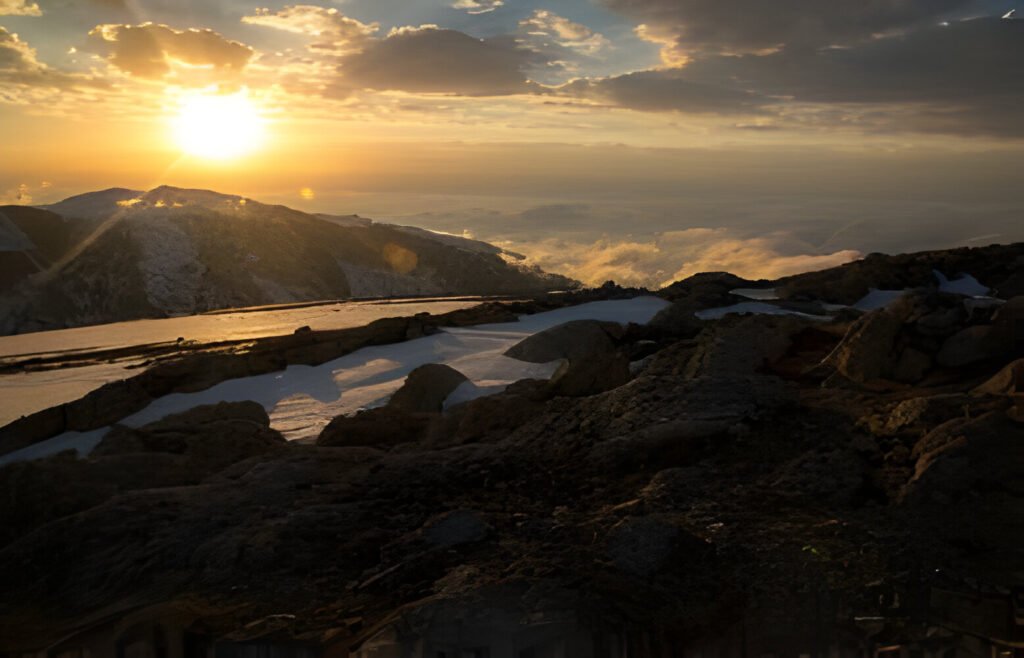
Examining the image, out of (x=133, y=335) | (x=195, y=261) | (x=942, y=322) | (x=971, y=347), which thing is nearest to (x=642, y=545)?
(x=971, y=347)

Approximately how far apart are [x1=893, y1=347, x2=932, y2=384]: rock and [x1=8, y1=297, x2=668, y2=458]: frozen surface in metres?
5.41

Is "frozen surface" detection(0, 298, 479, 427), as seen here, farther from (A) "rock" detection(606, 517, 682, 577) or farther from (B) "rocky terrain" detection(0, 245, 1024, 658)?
(A) "rock" detection(606, 517, 682, 577)

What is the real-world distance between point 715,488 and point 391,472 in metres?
2.20

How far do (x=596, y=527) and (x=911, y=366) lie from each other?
4169mm

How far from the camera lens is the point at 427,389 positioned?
1100cm

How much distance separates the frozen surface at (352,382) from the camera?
11.8 metres

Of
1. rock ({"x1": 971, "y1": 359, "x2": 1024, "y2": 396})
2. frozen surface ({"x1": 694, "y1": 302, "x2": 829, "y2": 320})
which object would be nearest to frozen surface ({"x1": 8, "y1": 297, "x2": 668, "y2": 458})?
frozen surface ({"x1": 694, "y1": 302, "x2": 829, "y2": 320})

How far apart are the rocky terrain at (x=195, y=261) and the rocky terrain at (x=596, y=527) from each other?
29.3 m

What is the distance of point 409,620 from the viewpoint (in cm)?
334

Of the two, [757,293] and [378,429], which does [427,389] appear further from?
[757,293]

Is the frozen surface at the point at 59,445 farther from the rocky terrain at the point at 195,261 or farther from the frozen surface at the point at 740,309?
the rocky terrain at the point at 195,261

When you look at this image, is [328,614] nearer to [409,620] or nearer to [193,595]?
[409,620]

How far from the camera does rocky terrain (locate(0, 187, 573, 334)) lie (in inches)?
1697

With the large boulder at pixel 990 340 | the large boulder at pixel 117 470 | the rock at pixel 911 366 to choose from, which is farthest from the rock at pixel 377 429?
the large boulder at pixel 990 340
